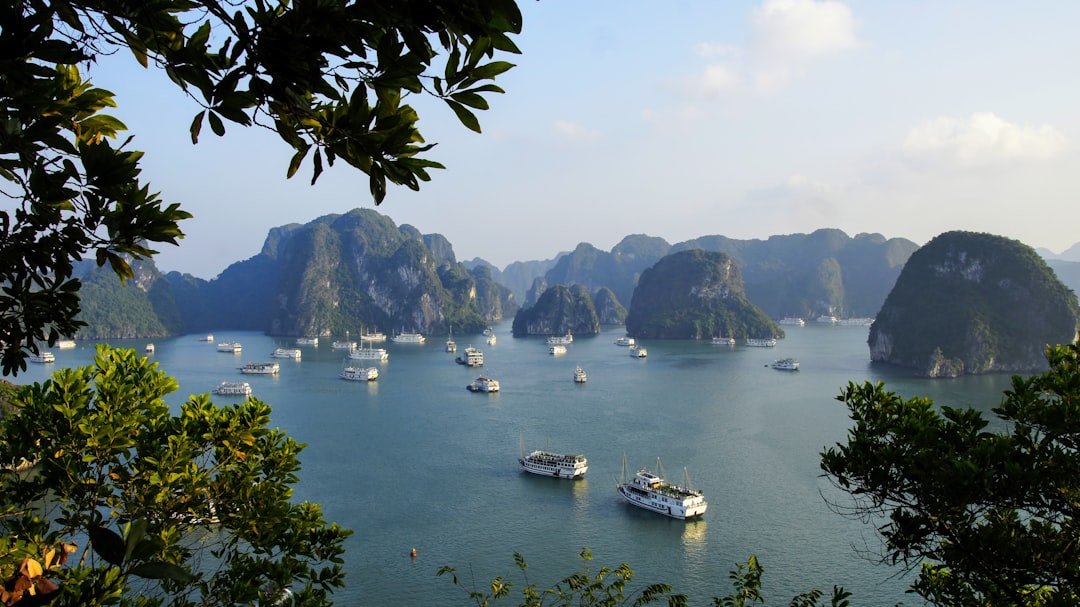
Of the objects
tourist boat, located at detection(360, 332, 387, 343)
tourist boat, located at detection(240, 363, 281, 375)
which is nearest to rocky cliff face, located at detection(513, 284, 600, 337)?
tourist boat, located at detection(360, 332, 387, 343)

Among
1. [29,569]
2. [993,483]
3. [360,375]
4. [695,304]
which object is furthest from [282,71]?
[695,304]

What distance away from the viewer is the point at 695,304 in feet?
318

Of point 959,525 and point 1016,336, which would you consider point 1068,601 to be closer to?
point 959,525

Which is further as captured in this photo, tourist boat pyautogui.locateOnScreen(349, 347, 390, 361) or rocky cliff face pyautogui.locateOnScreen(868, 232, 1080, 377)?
tourist boat pyautogui.locateOnScreen(349, 347, 390, 361)

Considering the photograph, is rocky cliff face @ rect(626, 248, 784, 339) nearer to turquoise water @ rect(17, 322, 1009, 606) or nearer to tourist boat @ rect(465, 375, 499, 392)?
turquoise water @ rect(17, 322, 1009, 606)

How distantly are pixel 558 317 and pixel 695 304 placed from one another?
2026 cm

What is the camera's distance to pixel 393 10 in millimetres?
1425

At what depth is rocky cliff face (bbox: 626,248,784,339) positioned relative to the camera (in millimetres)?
90188

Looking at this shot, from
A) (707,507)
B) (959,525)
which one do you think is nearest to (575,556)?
(707,507)

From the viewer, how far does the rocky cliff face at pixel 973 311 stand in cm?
5422

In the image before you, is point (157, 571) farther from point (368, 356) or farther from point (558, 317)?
point (558, 317)

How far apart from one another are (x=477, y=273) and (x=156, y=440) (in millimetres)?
145718

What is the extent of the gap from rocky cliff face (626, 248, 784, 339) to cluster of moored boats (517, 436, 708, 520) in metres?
65.9

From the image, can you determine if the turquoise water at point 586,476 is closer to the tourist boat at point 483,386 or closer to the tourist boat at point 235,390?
the tourist boat at point 483,386
